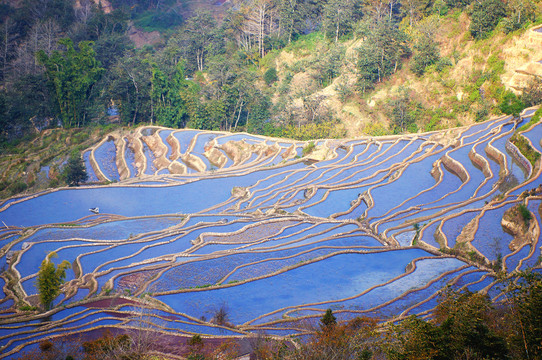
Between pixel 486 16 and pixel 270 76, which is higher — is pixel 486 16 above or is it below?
above

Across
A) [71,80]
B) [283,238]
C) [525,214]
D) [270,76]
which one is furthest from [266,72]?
[525,214]

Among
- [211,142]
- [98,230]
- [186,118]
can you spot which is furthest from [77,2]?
[98,230]

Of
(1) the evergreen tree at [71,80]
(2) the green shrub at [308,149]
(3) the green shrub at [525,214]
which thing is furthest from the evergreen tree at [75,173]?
(3) the green shrub at [525,214]

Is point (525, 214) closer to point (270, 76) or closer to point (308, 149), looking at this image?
point (308, 149)

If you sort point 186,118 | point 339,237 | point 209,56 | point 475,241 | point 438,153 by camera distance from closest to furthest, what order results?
point 475,241, point 339,237, point 438,153, point 186,118, point 209,56

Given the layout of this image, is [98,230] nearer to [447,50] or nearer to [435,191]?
[435,191]

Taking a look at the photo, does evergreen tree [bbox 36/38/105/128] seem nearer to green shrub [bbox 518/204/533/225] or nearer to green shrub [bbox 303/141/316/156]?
green shrub [bbox 303/141/316/156]
